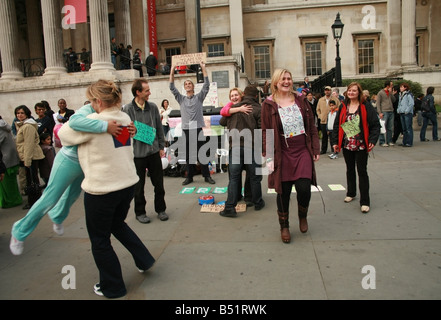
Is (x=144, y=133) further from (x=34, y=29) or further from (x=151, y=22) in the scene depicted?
(x=34, y=29)

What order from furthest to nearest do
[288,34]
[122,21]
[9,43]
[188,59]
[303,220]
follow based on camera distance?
1. [288,34]
2. [122,21]
3. [9,43]
4. [188,59]
5. [303,220]

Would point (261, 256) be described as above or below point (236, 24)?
below

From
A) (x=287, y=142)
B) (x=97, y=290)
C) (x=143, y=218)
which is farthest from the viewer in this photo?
(x=143, y=218)

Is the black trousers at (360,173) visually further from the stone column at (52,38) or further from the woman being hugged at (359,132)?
the stone column at (52,38)

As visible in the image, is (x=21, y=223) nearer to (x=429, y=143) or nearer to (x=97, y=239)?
(x=97, y=239)

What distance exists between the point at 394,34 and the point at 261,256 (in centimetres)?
2632

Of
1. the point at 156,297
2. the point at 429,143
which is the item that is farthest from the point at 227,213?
the point at 429,143

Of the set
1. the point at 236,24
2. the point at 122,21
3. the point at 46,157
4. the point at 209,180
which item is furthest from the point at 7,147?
the point at 236,24

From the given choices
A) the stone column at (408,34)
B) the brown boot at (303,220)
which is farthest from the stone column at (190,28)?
the brown boot at (303,220)

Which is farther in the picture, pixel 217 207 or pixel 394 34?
pixel 394 34

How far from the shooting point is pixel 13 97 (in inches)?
654

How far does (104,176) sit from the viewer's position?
3230 millimetres

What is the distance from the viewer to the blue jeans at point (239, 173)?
5.68 m

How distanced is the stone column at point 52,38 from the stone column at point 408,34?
20.6 meters
